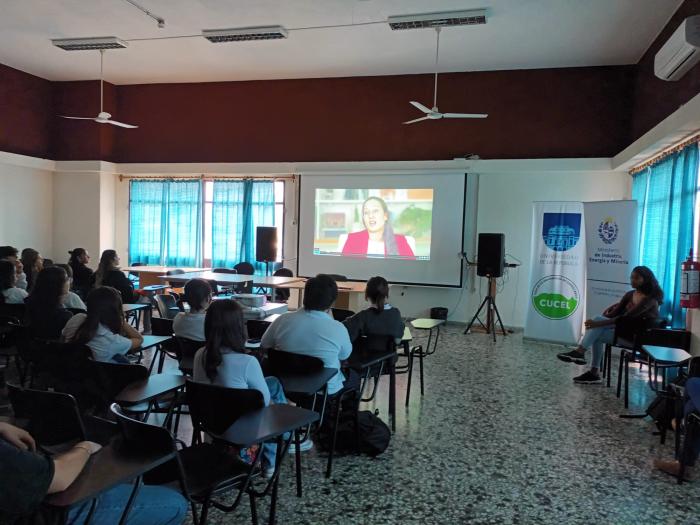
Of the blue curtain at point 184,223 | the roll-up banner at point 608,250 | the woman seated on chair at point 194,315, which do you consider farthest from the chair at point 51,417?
the blue curtain at point 184,223

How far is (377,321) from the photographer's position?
3.65 meters

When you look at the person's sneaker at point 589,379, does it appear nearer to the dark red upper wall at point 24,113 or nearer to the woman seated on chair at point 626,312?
the woman seated on chair at point 626,312

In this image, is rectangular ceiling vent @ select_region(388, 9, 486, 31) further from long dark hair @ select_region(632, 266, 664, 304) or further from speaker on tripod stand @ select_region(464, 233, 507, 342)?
long dark hair @ select_region(632, 266, 664, 304)

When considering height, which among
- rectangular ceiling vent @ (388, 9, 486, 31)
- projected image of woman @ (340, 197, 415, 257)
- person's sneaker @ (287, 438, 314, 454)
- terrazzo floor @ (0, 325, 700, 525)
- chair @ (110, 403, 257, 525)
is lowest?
terrazzo floor @ (0, 325, 700, 525)

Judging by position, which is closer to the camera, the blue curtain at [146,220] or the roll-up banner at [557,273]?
the roll-up banner at [557,273]

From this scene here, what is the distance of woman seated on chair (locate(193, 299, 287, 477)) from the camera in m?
2.43

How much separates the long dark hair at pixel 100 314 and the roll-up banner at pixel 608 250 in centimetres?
529

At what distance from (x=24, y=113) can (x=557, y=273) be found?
359 inches

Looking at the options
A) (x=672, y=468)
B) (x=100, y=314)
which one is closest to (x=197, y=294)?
(x=100, y=314)

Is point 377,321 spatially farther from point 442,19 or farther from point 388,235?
point 388,235

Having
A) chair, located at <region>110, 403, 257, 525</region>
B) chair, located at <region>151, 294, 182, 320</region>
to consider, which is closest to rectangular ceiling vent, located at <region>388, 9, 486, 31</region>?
chair, located at <region>151, 294, 182, 320</region>

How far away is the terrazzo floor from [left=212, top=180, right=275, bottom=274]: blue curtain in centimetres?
507

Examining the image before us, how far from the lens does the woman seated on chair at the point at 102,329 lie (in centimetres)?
309

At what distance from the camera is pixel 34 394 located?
6.53 ft
